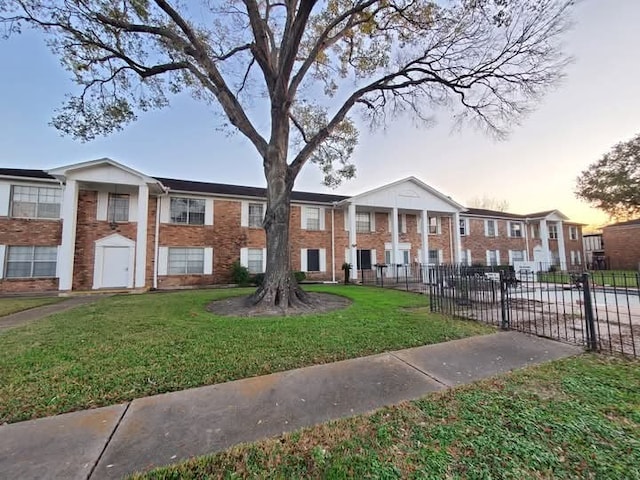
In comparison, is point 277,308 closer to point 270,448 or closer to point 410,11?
point 270,448

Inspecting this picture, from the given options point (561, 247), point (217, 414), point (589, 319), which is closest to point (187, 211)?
point (217, 414)

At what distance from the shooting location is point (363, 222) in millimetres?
19922

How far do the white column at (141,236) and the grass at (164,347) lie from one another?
6165 millimetres

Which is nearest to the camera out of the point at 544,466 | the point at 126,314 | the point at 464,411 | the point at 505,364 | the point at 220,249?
the point at 544,466

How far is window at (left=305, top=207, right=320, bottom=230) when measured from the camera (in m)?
18.1

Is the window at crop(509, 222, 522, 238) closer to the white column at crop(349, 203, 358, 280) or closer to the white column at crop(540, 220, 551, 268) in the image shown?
the white column at crop(540, 220, 551, 268)

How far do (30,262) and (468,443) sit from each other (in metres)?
18.9

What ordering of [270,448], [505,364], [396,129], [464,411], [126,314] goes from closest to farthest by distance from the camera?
[270,448], [464,411], [505,364], [126,314], [396,129]

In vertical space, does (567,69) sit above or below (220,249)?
above

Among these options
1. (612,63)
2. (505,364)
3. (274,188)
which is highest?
(612,63)

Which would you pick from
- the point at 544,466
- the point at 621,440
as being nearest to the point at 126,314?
the point at 544,466

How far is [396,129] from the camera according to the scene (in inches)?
518

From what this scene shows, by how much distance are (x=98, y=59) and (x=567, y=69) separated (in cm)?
1633

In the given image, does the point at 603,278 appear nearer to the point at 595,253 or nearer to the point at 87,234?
the point at 87,234
